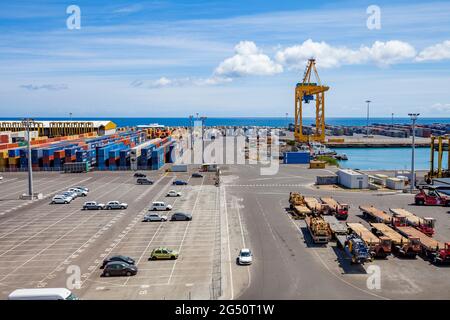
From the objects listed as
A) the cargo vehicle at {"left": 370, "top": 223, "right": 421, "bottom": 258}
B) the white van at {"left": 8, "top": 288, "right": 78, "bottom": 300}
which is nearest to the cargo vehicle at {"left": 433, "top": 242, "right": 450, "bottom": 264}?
the cargo vehicle at {"left": 370, "top": 223, "right": 421, "bottom": 258}

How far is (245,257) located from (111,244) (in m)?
9.70

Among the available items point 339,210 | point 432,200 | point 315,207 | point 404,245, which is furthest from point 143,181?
point 404,245

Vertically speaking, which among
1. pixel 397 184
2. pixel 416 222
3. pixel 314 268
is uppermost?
pixel 397 184

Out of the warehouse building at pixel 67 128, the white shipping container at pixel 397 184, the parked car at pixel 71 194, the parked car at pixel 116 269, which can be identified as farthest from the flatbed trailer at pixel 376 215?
the warehouse building at pixel 67 128

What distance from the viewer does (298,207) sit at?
119 feet

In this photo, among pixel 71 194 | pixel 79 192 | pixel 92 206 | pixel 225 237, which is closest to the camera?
pixel 225 237

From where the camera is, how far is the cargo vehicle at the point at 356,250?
22703 millimetres

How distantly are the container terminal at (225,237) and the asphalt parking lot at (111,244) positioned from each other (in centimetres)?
10

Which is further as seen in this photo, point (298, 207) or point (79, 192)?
point (79, 192)

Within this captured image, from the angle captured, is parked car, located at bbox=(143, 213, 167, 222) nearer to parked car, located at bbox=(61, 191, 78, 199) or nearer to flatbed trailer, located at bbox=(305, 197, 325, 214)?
flatbed trailer, located at bbox=(305, 197, 325, 214)

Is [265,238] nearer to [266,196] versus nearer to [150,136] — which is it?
[266,196]

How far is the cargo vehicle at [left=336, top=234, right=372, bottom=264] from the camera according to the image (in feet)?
74.5

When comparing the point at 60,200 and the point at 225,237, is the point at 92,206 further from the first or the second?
the point at 225,237
